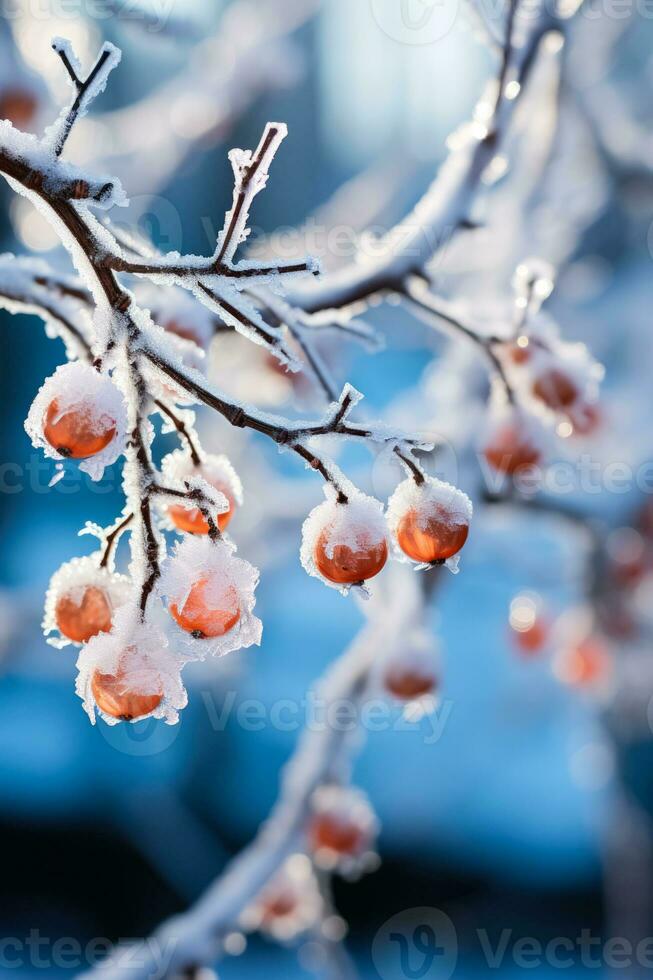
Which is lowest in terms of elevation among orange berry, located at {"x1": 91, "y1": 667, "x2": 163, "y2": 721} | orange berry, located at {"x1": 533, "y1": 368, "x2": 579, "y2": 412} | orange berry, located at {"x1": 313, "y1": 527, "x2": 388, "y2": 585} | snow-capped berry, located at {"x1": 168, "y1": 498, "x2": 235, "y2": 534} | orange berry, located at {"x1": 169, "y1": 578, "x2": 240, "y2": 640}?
orange berry, located at {"x1": 91, "y1": 667, "x2": 163, "y2": 721}

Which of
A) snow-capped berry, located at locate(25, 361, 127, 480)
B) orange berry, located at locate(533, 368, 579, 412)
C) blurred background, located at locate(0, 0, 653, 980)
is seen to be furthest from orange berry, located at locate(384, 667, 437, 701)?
snow-capped berry, located at locate(25, 361, 127, 480)

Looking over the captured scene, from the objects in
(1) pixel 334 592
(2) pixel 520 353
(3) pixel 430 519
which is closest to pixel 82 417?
(3) pixel 430 519

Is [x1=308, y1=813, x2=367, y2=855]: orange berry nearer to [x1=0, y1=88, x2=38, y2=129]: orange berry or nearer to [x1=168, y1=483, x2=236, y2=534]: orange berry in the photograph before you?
[x1=168, y1=483, x2=236, y2=534]: orange berry

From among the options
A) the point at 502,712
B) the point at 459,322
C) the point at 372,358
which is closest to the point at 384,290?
the point at 459,322

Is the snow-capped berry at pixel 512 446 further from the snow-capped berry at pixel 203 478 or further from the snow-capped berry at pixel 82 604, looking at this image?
the snow-capped berry at pixel 82 604

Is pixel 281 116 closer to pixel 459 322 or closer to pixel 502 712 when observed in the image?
pixel 502 712
